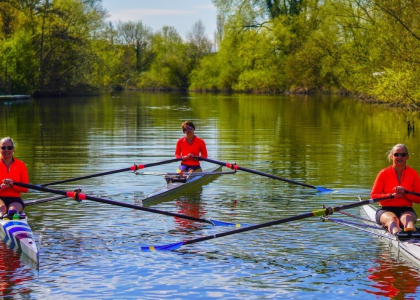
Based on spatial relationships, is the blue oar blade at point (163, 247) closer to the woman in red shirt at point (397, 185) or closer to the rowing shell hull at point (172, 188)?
the woman in red shirt at point (397, 185)

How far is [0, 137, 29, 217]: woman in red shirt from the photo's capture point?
11.8 meters

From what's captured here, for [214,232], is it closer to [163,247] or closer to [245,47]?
[163,247]

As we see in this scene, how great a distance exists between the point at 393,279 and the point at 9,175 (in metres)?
6.18

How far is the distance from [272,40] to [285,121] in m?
42.9

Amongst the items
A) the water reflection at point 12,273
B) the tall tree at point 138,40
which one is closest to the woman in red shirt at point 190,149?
the water reflection at point 12,273

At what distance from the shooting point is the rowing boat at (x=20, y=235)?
10256 millimetres

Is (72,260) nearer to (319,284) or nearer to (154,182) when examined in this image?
(319,284)

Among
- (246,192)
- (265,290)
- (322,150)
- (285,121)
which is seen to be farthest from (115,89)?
(265,290)

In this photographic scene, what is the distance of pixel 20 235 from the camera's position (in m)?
10.7

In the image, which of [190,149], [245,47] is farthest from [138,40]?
[190,149]

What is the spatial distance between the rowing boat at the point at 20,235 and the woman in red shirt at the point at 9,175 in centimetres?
31

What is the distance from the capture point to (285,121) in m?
38.4

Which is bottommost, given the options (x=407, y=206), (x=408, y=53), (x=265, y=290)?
(x=265, y=290)

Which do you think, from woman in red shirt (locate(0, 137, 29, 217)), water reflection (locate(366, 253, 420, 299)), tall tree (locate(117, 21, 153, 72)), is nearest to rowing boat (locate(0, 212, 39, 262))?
woman in red shirt (locate(0, 137, 29, 217))
